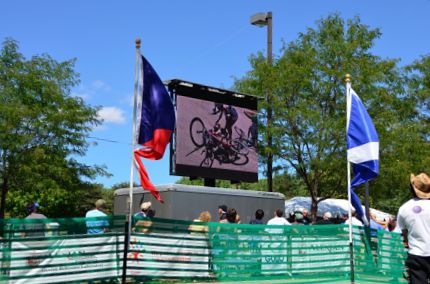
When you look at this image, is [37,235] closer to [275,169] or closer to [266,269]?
[266,269]

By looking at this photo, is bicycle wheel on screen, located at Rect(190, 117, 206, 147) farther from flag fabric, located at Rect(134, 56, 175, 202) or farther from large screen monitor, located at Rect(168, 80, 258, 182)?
flag fabric, located at Rect(134, 56, 175, 202)

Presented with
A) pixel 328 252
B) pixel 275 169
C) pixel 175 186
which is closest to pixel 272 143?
pixel 275 169

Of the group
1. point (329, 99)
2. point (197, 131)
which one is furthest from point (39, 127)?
point (329, 99)

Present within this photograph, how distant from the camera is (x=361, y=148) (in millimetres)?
11805

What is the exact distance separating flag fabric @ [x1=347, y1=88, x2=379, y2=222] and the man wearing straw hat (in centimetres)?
507

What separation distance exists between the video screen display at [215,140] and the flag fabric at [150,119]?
798 cm

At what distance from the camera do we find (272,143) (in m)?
22.2

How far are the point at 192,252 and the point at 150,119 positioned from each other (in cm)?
255

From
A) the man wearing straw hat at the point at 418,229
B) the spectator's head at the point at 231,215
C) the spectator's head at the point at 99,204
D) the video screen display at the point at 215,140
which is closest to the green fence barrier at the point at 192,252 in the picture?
the spectator's head at the point at 231,215

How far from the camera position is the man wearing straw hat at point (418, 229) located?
252 inches

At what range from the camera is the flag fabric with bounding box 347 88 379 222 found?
11711mm

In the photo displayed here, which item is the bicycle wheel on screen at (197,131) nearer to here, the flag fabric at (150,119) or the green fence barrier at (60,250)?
the flag fabric at (150,119)

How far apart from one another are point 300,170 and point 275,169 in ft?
3.52

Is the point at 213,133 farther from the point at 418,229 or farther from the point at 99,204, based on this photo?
the point at 418,229
